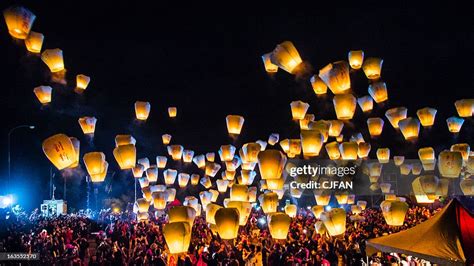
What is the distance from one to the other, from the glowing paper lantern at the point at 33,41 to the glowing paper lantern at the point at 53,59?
1.69 ft

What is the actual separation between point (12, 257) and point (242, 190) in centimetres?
793

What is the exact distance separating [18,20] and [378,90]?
1064 centimetres

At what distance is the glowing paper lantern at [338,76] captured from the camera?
13359 mm

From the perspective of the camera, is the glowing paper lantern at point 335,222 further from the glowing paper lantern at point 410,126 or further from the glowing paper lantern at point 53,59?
the glowing paper lantern at point 53,59

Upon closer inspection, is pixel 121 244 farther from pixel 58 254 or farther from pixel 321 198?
pixel 321 198

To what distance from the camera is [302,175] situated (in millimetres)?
25469

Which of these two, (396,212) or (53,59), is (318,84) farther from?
(53,59)

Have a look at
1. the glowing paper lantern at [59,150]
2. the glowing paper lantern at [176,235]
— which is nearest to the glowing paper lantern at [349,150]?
the glowing paper lantern at [59,150]

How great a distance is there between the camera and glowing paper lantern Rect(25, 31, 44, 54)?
1322 cm

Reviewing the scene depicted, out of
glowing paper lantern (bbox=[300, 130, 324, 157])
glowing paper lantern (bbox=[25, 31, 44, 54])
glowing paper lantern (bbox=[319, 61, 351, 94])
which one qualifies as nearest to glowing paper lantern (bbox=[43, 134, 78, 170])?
glowing paper lantern (bbox=[25, 31, 44, 54])

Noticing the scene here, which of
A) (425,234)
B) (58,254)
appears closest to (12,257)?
(58,254)

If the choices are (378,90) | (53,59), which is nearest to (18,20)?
(53,59)

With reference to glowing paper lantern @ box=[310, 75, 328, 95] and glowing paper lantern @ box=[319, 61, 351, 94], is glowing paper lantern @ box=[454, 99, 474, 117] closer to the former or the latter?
glowing paper lantern @ box=[310, 75, 328, 95]

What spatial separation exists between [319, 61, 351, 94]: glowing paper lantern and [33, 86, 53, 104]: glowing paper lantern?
8.46m
